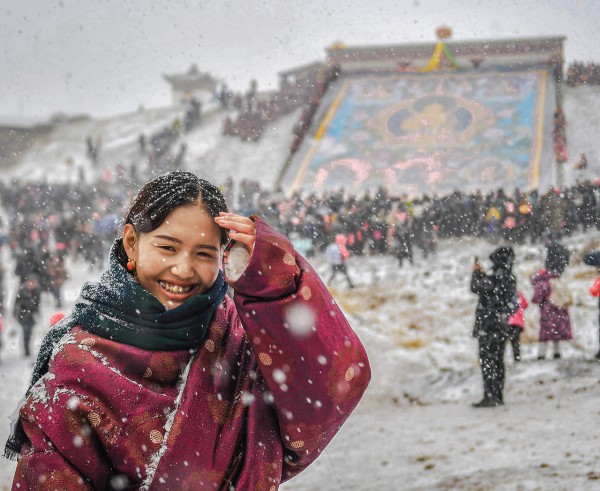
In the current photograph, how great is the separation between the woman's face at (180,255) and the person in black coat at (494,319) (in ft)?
16.7

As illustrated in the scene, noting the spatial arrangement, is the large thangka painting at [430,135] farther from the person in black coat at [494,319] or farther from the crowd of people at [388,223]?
the person in black coat at [494,319]

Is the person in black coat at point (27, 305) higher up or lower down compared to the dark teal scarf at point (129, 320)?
lower down

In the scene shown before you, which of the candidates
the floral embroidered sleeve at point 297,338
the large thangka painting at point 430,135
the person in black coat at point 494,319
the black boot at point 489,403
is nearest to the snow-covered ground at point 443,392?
the black boot at point 489,403

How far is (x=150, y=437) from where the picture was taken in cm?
100

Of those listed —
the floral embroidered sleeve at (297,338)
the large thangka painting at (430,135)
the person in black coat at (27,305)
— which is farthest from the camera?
the large thangka painting at (430,135)

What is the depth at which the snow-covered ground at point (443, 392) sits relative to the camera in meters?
4.28

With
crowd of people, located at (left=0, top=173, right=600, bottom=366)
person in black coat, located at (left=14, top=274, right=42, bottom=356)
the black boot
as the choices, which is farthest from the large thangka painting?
the black boot

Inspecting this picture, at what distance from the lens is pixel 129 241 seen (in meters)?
1.18

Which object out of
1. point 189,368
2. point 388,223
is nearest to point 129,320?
point 189,368

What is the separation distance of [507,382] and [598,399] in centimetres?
112

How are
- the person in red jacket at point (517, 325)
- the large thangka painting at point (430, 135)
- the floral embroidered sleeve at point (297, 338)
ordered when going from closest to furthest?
the floral embroidered sleeve at point (297, 338) < the person in red jacket at point (517, 325) < the large thangka painting at point (430, 135)

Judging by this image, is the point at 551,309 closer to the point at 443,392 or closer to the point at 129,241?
the point at 443,392

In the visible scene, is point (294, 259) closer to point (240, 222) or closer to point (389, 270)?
point (240, 222)

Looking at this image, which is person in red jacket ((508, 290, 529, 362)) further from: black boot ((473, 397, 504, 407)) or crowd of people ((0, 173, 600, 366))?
crowd of people ((0, 173, 600, 366))
